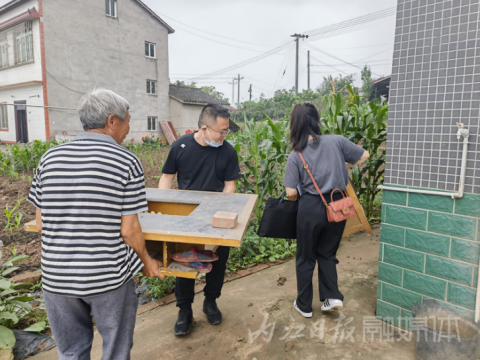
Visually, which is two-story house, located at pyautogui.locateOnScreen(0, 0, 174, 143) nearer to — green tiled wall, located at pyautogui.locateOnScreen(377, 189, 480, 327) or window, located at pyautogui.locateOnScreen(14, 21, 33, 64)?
window, located at pyautogui.locateOnScreen(14, 21, 33, 64)

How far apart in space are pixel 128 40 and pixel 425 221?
59.3ft

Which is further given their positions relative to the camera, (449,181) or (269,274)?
(269,274)

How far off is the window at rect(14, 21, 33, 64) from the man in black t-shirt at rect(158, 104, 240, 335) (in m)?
15.6

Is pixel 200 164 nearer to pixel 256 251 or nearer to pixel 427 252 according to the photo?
pixel 427 252

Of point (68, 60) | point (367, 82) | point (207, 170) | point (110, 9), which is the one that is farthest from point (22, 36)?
point (367, 82)

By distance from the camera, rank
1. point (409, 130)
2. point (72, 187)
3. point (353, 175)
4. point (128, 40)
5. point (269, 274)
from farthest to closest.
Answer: point (128, 40) → point (353, 175) → point (269, 274) → point (409, 130) → point (72, 187)

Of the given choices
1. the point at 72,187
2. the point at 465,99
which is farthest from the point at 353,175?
the point at 72,187

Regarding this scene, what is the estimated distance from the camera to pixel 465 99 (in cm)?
222

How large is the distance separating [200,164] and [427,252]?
1.81m

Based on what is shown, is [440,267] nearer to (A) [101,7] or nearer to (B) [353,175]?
(B) [353,175]

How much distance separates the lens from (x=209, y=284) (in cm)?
281

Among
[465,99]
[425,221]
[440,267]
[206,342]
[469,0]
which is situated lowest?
[206,342]

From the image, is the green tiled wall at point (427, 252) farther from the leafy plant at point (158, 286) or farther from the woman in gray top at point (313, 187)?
the leafy plant at point (158, 286)

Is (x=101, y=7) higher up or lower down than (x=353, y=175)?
higher up
